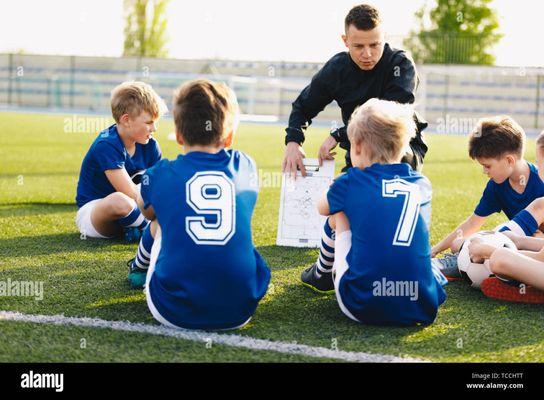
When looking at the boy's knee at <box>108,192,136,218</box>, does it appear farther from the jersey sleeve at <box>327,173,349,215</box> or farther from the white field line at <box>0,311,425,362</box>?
the jersey sleeve at <box>327,173,349,215</box>

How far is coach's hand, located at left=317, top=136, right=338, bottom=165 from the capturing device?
16.3 ft

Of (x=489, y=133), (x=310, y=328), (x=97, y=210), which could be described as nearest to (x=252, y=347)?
(x=310, y=328)

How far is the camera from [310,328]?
331 centimetres

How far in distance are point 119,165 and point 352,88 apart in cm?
175

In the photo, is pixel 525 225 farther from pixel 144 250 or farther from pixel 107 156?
pixel 107 156

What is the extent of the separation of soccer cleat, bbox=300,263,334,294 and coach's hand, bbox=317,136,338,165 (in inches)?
47.4

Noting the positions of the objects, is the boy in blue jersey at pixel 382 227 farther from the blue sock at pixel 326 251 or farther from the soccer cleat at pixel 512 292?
the soccer cleat at pixel 512 292

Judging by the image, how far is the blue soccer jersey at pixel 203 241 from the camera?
10.0ft

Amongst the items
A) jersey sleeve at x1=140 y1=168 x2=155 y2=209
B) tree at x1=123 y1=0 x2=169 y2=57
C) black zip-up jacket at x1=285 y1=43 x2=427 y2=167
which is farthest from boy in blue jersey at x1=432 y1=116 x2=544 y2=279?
tree at x1=123 y1=0 x2=169 y2=57

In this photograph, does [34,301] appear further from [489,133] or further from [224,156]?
[489,133]

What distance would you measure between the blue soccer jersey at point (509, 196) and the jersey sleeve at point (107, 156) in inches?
98.9

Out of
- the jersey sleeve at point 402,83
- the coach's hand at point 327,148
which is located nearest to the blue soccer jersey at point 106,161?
the coach's hand at point 327,148

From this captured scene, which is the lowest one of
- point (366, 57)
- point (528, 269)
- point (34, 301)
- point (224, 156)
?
point (34, 301)
